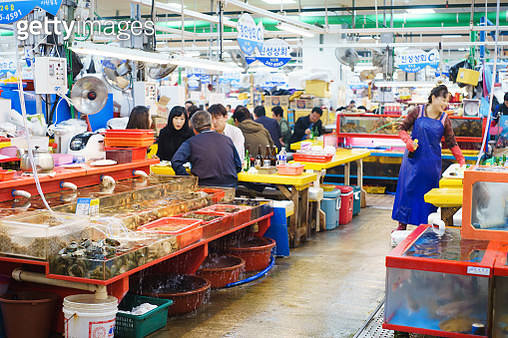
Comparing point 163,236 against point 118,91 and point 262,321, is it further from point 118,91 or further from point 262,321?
point 118,91

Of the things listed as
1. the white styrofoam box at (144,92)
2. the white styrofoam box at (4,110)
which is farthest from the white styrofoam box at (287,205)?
the white styrofoam box at (144,92)

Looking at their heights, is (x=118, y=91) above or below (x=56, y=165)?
above

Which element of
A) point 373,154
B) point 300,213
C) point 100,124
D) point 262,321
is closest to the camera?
point 262,321

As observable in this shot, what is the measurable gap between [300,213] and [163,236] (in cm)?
348

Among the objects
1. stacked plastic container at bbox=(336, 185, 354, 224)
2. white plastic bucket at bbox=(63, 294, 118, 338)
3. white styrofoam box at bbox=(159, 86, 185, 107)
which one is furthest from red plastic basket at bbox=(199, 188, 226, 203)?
white styrofoam box at bbox=(159, 86, 185, 107)

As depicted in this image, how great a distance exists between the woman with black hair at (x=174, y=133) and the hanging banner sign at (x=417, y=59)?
28.7 ft

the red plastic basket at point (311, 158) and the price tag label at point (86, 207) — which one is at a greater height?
the red plastic basket at point (311, 158)

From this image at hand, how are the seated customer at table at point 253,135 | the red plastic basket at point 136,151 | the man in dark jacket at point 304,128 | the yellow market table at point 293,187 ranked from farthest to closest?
the man in dark jacket at point 304,128, the seated customer at table at point 253,135, the yellow market table at point 293,187, the red plastic basket at point 136,151

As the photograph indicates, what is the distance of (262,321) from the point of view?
17.4ft

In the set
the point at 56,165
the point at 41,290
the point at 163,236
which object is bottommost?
the point at 41,290

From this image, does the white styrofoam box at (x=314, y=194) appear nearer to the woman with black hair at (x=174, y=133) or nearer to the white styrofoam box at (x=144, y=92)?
the woman with black hair at (x=174, y=133)

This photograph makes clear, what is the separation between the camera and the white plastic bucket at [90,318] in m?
4.35

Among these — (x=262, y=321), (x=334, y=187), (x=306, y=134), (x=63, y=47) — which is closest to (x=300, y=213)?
(x=334, y=187)

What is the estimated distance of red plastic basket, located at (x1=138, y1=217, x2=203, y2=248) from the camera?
17.2 ft
